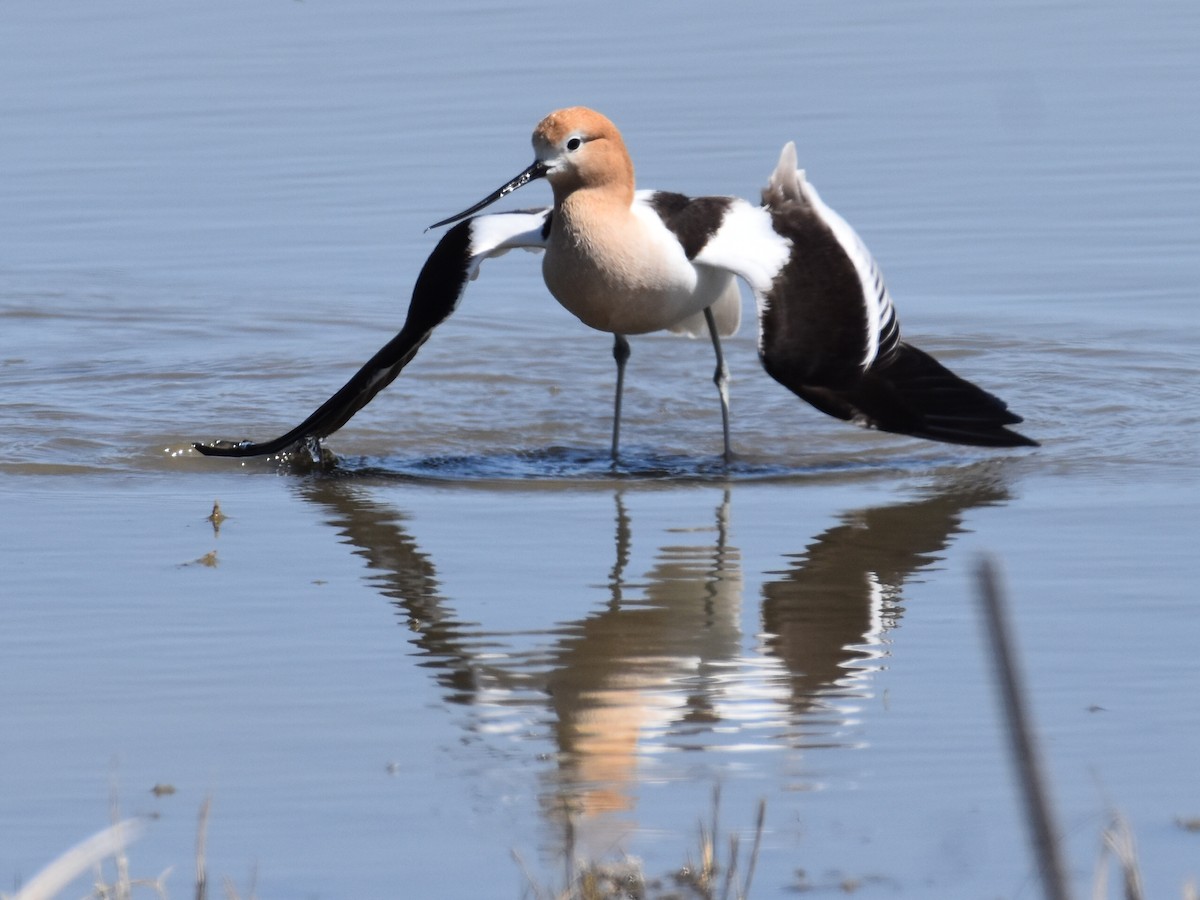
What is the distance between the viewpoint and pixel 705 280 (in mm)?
7000

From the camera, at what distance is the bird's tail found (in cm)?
620

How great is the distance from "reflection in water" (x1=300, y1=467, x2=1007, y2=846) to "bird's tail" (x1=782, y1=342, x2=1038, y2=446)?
242mm

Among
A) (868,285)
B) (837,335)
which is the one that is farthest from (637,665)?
(868,285)

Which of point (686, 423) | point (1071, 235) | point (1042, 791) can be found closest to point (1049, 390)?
point (686, 423)

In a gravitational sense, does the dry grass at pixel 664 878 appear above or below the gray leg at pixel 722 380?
below

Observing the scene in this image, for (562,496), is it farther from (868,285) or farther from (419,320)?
(868,285)

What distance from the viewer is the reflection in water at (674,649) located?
4.18 m

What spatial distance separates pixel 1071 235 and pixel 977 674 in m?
6.00

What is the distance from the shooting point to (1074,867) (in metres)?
3.56

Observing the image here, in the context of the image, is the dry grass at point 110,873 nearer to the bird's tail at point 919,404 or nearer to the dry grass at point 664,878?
the dry grass at point 664,878

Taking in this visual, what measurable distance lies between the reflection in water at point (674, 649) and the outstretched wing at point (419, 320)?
1.95ft

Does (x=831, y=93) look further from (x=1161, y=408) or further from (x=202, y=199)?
(x=1161, y=408)

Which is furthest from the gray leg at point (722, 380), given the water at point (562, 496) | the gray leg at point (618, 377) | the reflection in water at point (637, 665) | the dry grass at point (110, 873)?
the dry grass at point (110, 873)

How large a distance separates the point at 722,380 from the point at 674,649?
2.68 meters
